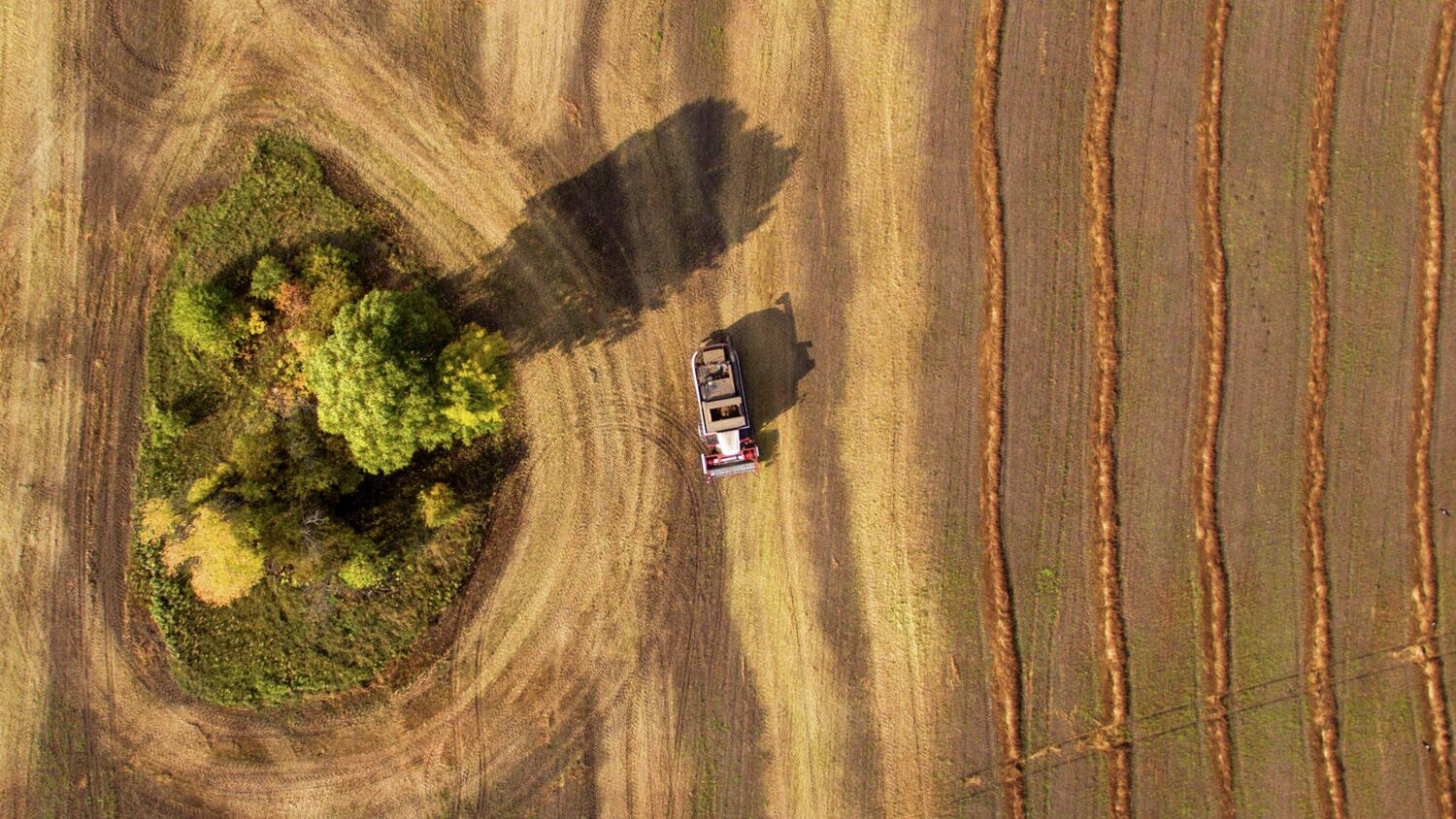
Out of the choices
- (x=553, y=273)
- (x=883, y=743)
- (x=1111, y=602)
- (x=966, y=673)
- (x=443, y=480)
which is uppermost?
(x=553, y=273)

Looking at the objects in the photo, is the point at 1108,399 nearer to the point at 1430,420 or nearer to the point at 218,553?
the point at 1430,420

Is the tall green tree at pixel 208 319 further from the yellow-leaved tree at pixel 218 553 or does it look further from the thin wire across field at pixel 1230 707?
the thin wire across field at pixel 1230 707

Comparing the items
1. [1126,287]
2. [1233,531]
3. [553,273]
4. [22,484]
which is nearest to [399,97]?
[553,273]

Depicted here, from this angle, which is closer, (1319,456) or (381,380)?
(381,380)

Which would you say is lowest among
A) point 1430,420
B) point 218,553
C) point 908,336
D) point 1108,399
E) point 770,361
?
point 218,553

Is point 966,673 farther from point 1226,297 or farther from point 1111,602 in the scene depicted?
point 1226,297

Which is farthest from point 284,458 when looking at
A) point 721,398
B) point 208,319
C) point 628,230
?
point 721,398

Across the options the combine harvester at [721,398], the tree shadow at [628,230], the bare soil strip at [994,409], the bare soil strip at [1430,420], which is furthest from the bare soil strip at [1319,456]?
the combine harvester at [721,398]
